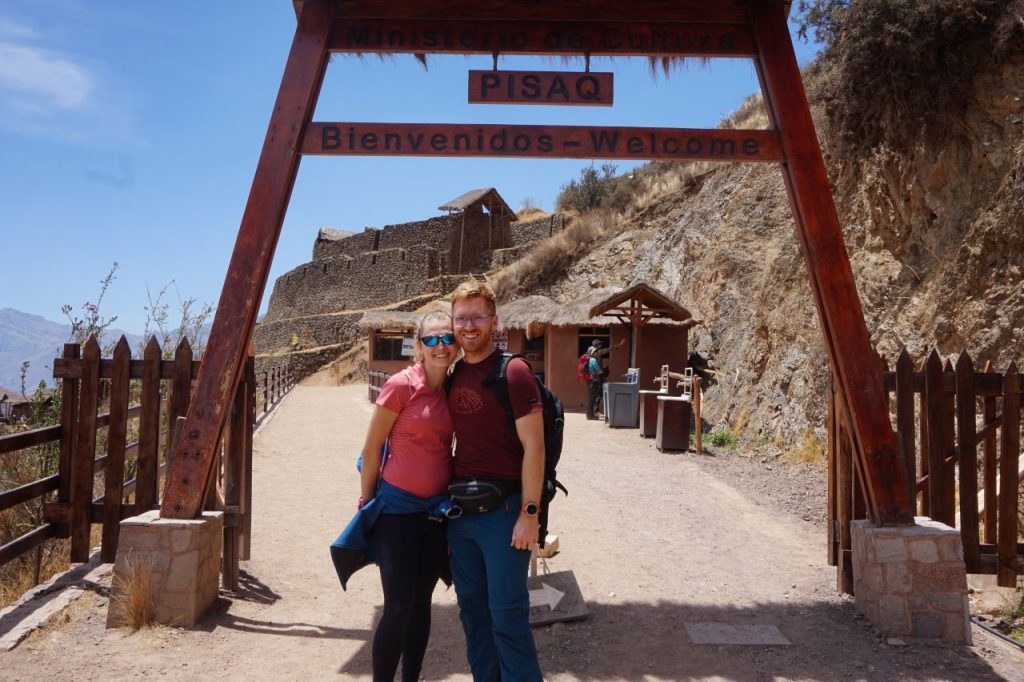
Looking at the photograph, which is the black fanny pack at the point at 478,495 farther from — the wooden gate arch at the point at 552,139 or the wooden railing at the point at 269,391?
the wooden railing at the point at 269,391

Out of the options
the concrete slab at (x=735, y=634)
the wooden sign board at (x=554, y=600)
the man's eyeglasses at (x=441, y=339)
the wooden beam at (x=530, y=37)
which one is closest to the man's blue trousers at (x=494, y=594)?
the man's eyeglasses at (x=441, y=339)

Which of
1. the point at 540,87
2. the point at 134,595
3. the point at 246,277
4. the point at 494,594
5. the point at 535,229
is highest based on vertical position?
the point at 535,229

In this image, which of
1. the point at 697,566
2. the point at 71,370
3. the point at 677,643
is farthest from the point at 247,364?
the point at 697,566

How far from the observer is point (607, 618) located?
426 centimetres

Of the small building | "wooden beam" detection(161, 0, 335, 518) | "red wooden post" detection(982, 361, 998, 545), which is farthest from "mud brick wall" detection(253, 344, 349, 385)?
"red wooden post" detection(982, 361, 998, 545)

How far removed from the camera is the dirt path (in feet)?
11.4

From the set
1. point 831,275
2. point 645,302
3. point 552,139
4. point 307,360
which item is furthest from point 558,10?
point 307,360

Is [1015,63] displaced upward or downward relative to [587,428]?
upward

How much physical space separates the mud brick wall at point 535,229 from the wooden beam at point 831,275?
35096 millimetres

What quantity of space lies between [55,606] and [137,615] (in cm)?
58

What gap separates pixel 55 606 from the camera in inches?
156

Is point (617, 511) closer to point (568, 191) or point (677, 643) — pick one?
point (677, 643)

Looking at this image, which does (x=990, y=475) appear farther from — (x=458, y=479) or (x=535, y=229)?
(x=535, y=229)

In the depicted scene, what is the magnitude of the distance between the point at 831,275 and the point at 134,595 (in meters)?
4.15
